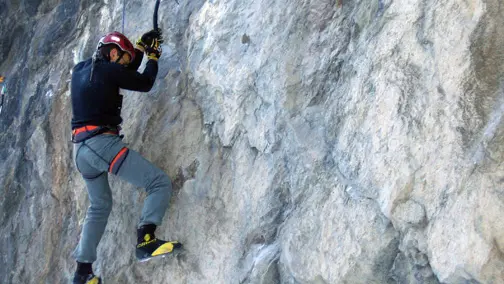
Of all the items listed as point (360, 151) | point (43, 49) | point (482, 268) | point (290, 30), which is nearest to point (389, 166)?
point (360, 151)

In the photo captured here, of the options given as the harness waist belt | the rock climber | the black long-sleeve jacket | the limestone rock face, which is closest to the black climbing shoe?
the rock climber

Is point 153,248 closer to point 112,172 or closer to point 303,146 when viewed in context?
point 112,172

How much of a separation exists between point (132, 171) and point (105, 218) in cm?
54

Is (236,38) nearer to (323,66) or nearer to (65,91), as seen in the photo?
(323,66)

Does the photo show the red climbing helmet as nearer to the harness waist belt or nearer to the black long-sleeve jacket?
the black long-sleeve jacket

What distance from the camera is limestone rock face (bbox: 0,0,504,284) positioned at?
10.1 ft

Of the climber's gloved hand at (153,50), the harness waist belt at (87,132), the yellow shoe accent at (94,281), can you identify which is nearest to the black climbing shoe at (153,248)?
the yellow shoe accent at (94,281)

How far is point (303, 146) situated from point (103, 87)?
177 cm

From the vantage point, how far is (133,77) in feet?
15.0

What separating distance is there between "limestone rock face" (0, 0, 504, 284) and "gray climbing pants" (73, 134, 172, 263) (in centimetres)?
30

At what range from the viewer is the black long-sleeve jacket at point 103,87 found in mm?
4590

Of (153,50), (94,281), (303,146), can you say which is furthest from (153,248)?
(153,50)

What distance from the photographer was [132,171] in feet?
15.2

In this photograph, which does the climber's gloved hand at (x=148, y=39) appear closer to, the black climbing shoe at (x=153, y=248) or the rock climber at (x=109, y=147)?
the rock climber at (x=109, y=147)
